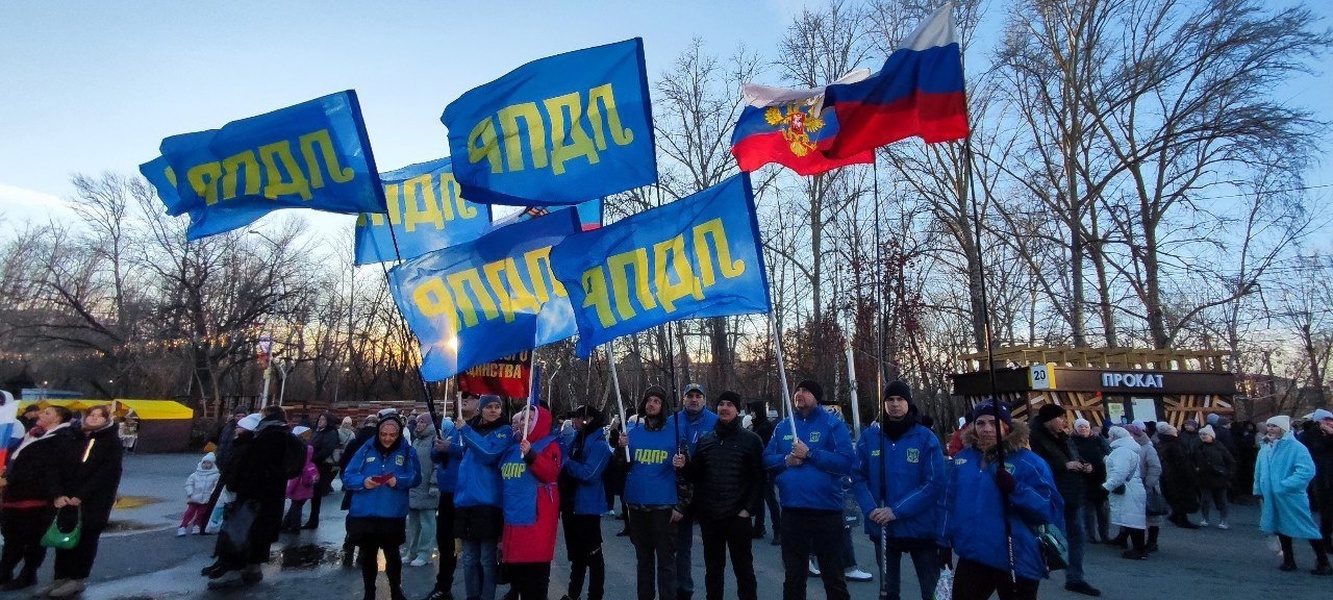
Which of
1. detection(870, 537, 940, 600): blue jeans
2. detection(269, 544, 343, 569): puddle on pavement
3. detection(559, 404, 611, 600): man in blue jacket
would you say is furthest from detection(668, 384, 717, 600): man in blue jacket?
detection(269, 544, 343, 569): puddle on pavement

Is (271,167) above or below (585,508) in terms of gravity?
above

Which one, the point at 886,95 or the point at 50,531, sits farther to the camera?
the point at 50,531

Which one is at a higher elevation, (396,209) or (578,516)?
(396,209)

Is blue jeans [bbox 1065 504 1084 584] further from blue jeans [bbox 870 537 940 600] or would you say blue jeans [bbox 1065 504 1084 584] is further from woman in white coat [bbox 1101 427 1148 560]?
A: blue jeans [bbox 870 537 940 600]

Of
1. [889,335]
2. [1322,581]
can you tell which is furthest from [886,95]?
[889,335]

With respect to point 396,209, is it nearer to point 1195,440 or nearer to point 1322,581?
point 1322,581

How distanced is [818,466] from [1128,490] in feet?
19.4

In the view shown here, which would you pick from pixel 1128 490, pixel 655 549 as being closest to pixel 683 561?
pixel 655 549

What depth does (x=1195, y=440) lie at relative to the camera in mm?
12719

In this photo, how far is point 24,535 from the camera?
6.90m

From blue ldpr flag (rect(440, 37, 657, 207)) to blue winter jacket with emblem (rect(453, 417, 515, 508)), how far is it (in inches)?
74.6

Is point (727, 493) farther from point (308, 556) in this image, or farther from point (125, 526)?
point (125, 526)

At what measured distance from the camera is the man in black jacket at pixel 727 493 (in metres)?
5.84

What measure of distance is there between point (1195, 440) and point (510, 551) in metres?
11.9
